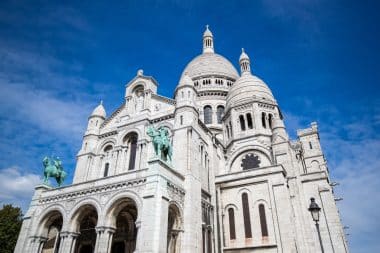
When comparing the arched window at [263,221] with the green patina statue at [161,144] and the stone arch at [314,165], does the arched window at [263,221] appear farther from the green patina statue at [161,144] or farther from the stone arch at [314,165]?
the stone arch at [314,165]

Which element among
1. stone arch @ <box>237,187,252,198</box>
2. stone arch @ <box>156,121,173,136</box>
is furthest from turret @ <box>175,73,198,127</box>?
stone arch @ <box>237,187,252,198</box>

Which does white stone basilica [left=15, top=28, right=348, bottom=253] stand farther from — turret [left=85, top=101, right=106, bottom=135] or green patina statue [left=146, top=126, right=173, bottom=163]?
green patina statue [left=146, top=126, right=173, bottom=163]

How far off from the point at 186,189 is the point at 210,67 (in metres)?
29.4

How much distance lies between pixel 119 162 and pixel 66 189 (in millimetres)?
5588

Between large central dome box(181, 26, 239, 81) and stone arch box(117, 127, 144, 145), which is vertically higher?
large central dome box(181, 26, 239, 81)

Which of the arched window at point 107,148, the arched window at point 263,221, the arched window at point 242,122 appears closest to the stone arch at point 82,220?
the arched window at point 107,148

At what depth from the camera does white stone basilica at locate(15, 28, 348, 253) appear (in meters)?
18.3

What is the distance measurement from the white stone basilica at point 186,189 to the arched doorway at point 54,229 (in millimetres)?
82

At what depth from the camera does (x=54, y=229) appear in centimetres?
2452

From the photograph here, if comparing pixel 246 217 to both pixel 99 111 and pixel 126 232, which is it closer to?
pixel 126 232

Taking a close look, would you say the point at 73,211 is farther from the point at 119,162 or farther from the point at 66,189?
the point at 119,162

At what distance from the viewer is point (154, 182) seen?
1723 cm

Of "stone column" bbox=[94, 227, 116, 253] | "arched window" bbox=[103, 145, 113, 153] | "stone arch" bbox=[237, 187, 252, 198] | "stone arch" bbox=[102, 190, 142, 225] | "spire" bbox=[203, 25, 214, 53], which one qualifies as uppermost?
"spire" bbox=[203, 25, 214, 53]

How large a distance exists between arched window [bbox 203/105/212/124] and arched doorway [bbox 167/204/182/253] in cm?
2108
